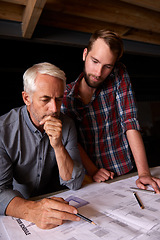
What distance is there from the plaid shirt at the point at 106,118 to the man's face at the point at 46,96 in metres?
0.35

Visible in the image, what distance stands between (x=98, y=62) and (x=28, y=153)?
772 millimetres

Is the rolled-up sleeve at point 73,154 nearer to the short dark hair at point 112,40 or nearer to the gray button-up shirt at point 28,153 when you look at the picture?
the gray button-up shirt at point 28,153

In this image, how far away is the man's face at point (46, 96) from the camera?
1043 mm

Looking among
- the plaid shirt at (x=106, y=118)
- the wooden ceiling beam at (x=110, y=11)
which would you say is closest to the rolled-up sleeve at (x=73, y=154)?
the plaid shirt at (x=106, y=118)

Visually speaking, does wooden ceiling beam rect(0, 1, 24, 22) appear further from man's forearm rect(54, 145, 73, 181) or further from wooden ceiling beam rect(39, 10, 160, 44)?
man's forearm rect(54, 145, 73, 181)

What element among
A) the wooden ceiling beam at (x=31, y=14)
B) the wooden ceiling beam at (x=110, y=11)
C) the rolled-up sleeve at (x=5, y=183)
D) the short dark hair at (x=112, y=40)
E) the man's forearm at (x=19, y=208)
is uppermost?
the wooden ceiling beam at (x=110, y=11)

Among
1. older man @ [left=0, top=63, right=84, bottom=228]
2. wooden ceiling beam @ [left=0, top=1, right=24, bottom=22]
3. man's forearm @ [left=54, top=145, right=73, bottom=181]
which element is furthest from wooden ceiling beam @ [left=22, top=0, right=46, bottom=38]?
man's forearm @ [left=54, top=145, right=73, bottom=181]

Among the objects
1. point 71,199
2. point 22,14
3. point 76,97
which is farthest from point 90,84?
point 22,14

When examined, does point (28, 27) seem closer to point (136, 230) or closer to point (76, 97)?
point (76, 97)

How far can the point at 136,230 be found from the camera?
1.93ft

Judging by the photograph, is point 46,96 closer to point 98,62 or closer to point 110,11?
point 98,62

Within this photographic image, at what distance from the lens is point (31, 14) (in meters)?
1.47

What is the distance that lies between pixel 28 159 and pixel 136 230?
686 mm

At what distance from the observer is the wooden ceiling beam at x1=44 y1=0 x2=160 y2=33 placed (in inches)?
66.7
